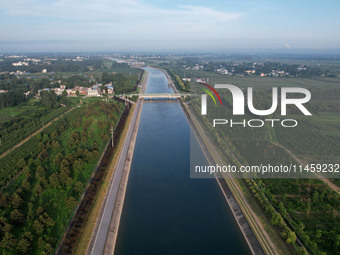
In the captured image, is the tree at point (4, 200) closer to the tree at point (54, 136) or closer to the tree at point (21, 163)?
the tree at point (21, 163)

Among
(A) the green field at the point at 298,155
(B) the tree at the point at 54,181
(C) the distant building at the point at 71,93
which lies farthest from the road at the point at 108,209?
(C) the distant building at the point at 71,93

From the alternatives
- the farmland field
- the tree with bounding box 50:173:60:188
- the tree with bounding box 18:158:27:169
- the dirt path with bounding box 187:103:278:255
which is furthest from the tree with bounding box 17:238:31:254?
the dirt path with bounding box 187:103:278:255

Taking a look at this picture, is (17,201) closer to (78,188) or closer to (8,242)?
(8,242)

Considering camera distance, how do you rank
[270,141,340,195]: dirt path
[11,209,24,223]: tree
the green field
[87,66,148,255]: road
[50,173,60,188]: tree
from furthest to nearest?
[270,141,340,195]: dirt path
[50,173,60,188]: tree
the green field
[11,209,24,223]: tree
[87,66,148,255]: road

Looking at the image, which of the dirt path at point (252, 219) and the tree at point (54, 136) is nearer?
the dirt path at point (252, 219)

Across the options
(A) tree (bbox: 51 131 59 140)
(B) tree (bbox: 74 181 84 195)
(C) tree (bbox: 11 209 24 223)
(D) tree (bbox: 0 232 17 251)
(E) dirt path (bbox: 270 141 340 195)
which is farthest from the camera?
(A) tree (bbox: 51 131 59 140)

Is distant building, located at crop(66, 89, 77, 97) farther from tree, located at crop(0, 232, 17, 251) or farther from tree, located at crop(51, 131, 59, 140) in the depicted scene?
tree, located at crop(0, 232, 17, 251)

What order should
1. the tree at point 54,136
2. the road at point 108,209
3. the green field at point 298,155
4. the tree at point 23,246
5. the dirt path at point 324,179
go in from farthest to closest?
the tree at point 54,136
the dirt path at point 324,179
the green field at point 298,155
the road at point 108,209
the tree at point 23,246

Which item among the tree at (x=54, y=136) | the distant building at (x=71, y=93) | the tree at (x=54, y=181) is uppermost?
the distant building at (x=71, y=93)
